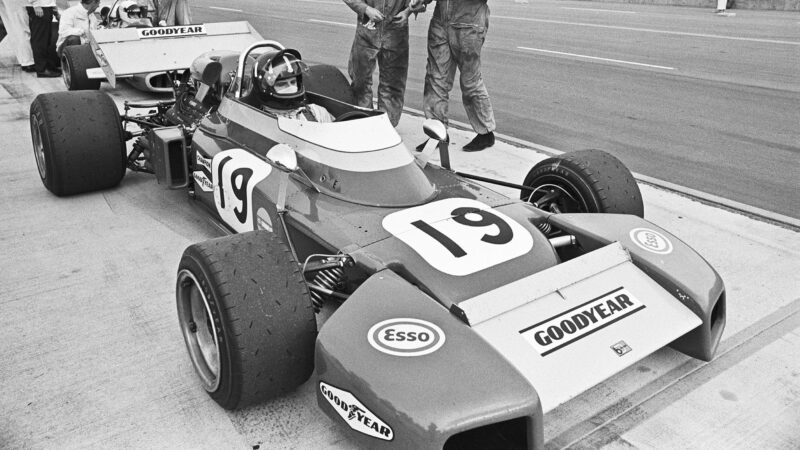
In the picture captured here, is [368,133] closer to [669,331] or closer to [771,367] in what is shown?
[669,331]

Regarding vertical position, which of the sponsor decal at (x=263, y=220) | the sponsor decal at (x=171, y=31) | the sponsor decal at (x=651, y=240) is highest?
the sponsor decal at (x=171, y=31)

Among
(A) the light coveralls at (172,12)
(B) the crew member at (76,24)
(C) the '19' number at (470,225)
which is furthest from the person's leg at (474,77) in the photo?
(B) the crew member at (76,24)

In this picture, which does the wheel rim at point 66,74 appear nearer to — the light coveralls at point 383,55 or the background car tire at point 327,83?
the background car tire at point 327,83

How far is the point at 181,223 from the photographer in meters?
5.20

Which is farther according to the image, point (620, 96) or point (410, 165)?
point (620, 96)

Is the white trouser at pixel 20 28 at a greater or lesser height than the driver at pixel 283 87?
lesser

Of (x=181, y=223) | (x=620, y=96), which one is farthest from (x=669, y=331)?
(x=620, y=96)

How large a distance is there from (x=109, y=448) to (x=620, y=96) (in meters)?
7.84

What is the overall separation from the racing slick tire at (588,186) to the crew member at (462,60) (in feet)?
7.94

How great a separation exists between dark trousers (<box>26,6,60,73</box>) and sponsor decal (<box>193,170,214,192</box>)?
703 cm

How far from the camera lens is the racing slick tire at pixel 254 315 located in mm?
2850

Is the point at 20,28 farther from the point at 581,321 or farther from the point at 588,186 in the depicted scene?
the point at 581,321

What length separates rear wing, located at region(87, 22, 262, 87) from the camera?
7.86 metres

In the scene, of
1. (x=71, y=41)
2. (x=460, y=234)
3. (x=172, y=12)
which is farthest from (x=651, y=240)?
(x=71, y=41)
